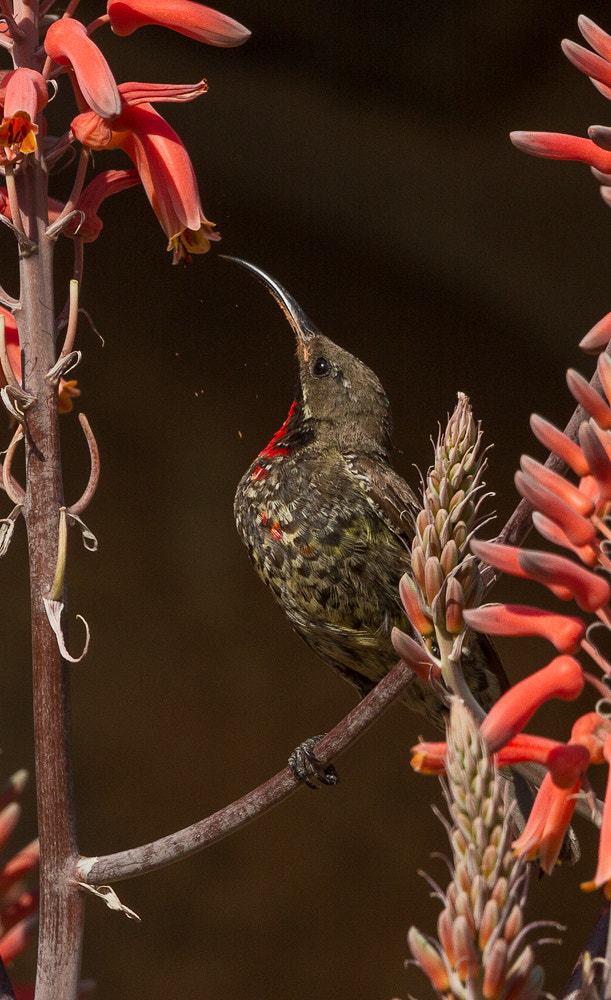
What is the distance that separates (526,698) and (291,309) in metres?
0.67

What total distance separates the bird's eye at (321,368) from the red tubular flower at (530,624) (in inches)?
26.5

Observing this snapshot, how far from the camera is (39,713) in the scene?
0.64 m

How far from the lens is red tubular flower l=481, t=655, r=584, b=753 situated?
391 mm

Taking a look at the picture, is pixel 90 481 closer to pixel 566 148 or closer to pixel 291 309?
pixel 566 148

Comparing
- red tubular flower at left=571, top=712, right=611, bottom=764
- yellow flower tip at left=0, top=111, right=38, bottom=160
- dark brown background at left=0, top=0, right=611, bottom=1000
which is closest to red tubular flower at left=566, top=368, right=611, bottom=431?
red tubular flower at left=571, top=712, right=611, bottom=764

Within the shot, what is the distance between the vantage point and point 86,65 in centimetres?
60

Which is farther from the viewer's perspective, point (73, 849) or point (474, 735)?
point (73, 849)

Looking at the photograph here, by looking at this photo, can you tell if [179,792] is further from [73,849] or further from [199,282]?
[73,849]

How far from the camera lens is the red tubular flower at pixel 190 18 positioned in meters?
0.65

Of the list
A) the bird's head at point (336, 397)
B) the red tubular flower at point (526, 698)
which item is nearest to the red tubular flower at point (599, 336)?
the red tubular flower at point (526, 698)

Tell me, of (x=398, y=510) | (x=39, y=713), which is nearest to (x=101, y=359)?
(x=398, y=510)

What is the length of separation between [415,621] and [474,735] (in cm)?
11

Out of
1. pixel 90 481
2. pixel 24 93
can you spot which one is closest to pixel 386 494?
pixel 90 481

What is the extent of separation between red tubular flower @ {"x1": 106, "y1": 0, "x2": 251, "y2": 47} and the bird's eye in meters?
0.44
